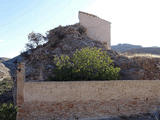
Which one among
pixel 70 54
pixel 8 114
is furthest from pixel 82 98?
pixel 70 54

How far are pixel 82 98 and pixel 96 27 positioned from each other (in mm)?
10988

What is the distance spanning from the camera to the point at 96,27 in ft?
58.0

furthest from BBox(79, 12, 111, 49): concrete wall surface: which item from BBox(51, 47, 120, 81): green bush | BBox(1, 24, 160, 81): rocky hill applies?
BBox(51, 47, 120, 81): green bush

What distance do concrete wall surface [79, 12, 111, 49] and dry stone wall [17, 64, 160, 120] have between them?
367 inches

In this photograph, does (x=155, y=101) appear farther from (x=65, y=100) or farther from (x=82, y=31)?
(x=82, y=31)

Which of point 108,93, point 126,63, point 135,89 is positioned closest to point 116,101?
point 108,93

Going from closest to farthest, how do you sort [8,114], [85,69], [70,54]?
[8,114], [85,69], [70,54]

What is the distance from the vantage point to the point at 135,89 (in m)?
8.81

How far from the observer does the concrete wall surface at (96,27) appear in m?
17.7

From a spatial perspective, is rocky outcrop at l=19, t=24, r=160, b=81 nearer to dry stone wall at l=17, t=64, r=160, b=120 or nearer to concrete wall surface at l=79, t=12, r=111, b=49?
concrete wall surface at l=79, t=12, r=111, b=49

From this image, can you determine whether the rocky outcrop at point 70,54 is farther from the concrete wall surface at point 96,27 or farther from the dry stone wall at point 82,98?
the dry stone wall at point 82,98

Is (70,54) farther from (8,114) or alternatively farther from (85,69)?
(8,114)

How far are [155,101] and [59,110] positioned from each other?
5.02 metres

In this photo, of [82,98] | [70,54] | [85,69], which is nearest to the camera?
[82,98]
